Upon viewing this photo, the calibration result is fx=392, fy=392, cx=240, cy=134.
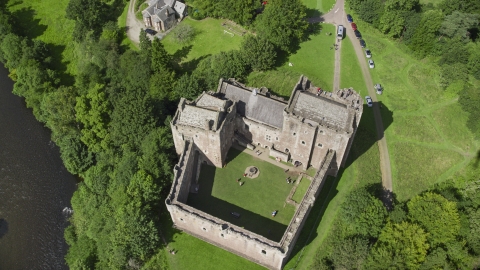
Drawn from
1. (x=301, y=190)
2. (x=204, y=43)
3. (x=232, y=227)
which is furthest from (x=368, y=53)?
(x=232, y=227)

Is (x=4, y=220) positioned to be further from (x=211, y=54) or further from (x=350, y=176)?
(x=350, y=176)

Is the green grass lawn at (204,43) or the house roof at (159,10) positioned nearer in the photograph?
the green grass lawn at (204,43)

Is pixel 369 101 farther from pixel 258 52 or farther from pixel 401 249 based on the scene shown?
pixel 401 249

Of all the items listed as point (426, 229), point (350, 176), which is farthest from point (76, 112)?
point (426, 229)

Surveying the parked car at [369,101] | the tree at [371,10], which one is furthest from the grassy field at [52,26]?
the tree at [371,10]

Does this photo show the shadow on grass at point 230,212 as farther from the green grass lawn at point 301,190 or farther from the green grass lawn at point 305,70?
the green grass lawn at point 305,70
